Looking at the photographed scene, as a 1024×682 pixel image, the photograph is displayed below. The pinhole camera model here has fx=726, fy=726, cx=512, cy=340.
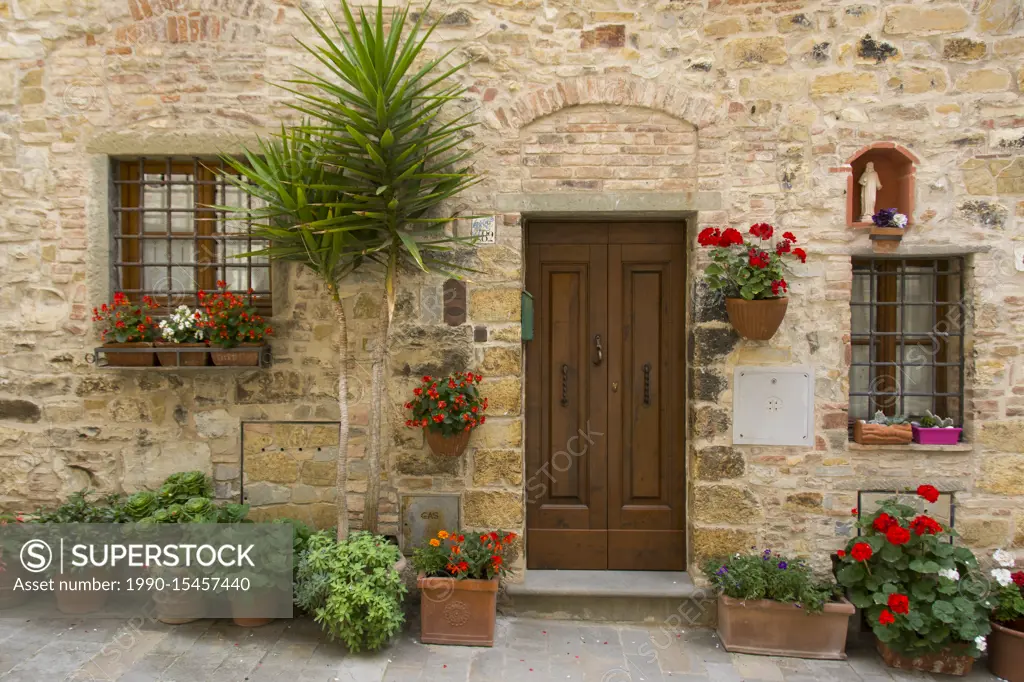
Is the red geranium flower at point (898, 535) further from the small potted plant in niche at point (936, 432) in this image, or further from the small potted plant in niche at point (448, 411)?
Result: the small potted plant in niche at point (448, 411)

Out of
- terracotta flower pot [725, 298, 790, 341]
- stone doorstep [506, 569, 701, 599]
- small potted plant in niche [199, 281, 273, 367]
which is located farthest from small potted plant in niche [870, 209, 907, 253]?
small potted plant in niche [199, 281, 273, 367]

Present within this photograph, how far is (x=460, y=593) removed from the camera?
3.80 metres

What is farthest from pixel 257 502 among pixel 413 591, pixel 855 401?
pixel 855 401

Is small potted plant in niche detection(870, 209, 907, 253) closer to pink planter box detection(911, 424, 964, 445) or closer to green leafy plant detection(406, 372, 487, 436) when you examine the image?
pink planter box detection(911, 424, 964, 445)

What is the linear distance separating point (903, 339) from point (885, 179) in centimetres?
94

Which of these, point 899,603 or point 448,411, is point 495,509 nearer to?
point 448,411

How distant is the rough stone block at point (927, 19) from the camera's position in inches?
159

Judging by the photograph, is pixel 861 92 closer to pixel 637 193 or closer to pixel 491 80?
pixel 637 193

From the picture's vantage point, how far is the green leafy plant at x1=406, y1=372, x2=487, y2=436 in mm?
3959

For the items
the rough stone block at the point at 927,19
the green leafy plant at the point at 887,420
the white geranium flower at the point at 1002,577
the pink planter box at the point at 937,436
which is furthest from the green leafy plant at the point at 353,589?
the rough stone block at the point at 927,19

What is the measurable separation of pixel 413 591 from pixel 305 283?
191cm

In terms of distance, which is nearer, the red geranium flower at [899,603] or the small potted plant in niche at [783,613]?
the red geranium flower at [899,603]

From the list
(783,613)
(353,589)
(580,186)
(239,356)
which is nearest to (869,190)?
(580,186)

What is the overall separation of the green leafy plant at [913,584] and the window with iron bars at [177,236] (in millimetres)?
3613
